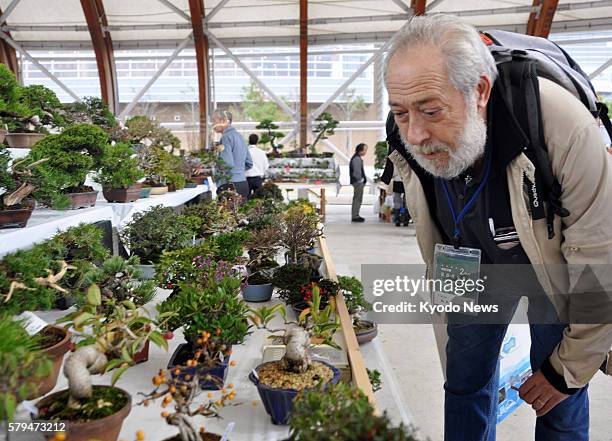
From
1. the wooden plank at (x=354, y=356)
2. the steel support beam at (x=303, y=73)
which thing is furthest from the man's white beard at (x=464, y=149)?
the steel support beam at (x=303, y=73)

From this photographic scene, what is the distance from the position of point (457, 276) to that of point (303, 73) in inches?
424

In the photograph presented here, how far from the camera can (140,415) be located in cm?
118

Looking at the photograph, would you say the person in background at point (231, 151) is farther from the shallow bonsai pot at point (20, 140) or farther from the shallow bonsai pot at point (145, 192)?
the shallow bonsai pot at point (20, 140)

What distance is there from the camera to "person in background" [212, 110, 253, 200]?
18.8 feet

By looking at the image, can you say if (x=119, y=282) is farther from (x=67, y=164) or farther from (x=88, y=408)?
(x=67, y=164)

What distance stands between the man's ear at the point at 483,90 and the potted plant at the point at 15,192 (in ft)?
5.27

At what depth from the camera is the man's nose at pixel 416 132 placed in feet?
4.04

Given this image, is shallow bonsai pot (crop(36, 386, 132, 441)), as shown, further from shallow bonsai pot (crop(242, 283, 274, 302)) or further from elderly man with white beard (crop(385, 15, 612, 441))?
shallow bonsai pot (crop(242, 283, 274, 302))

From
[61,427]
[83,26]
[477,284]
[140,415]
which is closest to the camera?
[61,427]

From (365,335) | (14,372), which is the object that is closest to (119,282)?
(14,372)

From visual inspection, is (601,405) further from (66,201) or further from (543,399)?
(66,201)

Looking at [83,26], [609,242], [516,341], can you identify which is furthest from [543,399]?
[83,26]

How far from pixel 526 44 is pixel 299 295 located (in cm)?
117

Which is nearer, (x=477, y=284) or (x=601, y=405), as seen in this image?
(x=477, y=284)
